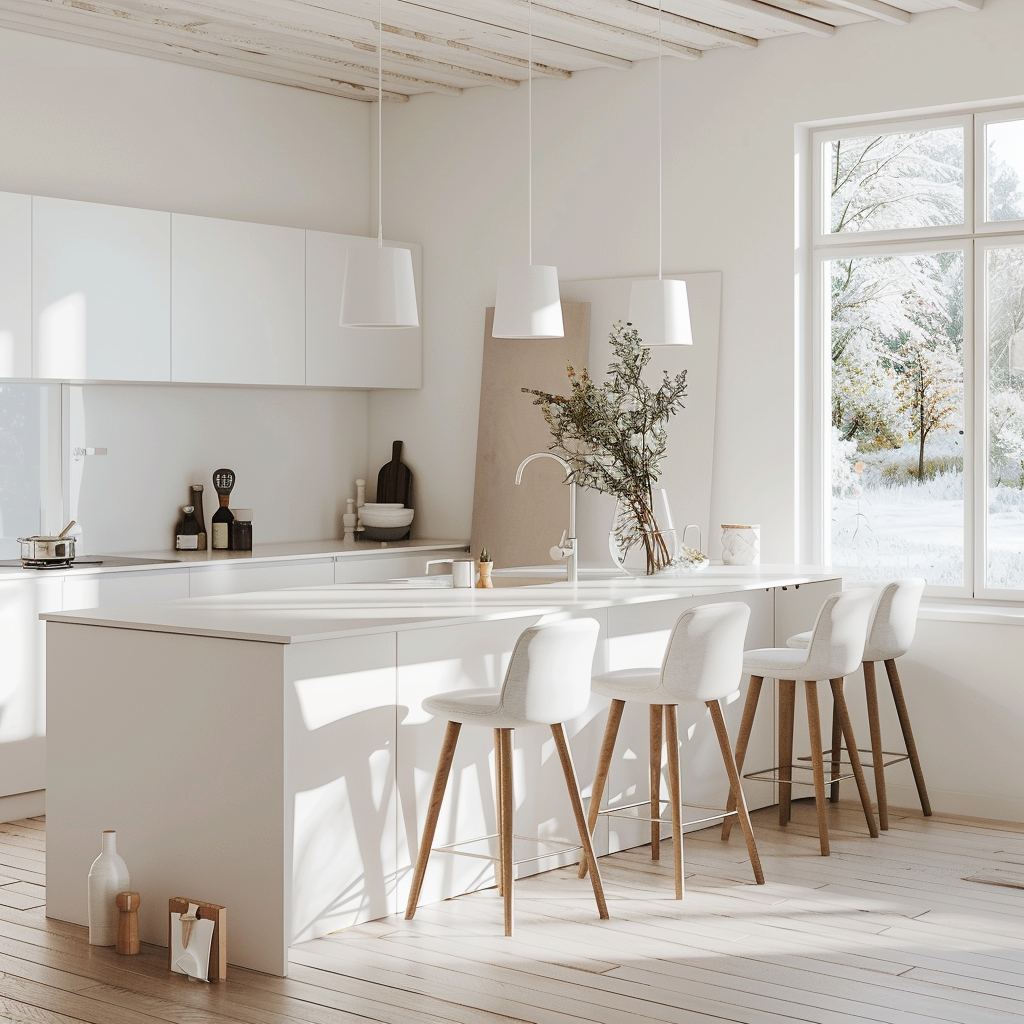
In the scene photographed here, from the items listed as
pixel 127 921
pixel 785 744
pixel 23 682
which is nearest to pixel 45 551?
pixel 23 682

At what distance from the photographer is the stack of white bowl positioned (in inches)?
296

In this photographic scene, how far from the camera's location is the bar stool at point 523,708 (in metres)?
4.17

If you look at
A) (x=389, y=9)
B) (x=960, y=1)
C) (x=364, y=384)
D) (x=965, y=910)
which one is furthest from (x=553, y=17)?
(x=965, y=910)

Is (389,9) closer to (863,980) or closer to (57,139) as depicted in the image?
(57,139)

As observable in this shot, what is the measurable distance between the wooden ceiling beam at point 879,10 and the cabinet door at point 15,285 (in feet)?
10.8

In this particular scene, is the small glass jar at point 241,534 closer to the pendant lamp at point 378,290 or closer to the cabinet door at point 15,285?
the cabinet door at point 15,285

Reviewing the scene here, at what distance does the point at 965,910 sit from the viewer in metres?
4.52

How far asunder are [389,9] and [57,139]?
5.27ft

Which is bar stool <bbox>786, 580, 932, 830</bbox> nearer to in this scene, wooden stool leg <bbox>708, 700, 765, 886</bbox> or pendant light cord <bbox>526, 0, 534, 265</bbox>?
wooden stool leg <bbox>708, 700, 765, 886</bbox>

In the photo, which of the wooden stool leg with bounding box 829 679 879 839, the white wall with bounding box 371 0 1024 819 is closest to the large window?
the white wall with bounding box 371 0 1024 819

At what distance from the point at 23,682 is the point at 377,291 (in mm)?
2247

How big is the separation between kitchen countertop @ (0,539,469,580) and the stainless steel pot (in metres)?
0.05

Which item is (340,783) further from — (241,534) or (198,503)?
(198,503)

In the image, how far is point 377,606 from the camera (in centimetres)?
470
